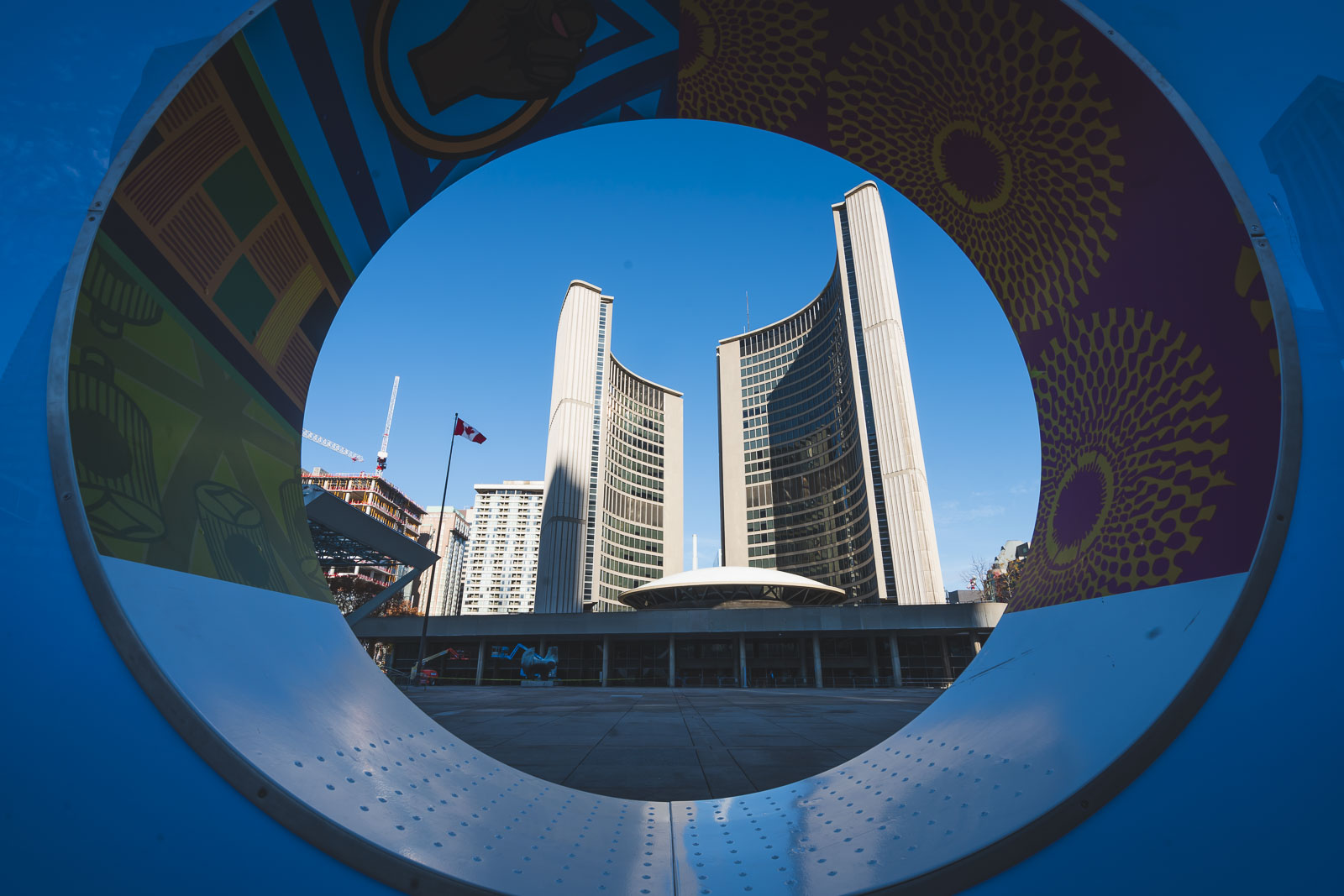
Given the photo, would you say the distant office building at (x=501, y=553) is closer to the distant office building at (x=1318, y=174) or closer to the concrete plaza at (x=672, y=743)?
the concrete plaza at (x=672, y=743)

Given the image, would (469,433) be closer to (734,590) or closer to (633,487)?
(734,590)

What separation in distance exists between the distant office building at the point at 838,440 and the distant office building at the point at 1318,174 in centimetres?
5515

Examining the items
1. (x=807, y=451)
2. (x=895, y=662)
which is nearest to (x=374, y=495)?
(x=807, y=451)

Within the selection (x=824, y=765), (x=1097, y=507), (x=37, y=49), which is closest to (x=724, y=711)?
(x=824, y=765)

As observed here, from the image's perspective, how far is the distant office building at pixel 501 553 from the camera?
569 ft

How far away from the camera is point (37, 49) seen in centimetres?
183

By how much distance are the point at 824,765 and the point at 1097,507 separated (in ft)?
13.0

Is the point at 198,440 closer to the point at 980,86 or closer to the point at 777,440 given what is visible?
the point at 980,86

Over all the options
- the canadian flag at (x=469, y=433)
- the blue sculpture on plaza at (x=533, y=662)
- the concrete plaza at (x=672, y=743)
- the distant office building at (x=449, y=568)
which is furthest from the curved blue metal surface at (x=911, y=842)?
the distant office building at (x=449, y=568)

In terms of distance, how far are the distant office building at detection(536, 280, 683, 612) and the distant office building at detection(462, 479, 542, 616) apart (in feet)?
285

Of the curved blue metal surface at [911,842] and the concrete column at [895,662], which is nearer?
the curved blue metal surface at [911,842]

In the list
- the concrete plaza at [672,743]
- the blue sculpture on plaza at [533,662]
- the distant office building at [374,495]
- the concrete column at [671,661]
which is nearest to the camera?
the concrete plaza at [672,743]

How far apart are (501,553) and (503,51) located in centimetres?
18104

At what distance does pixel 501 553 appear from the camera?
174 metres
